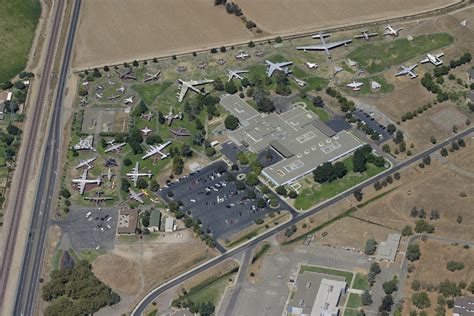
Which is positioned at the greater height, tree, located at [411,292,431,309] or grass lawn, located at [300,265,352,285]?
grass lawn, located at [300,265,352,285]

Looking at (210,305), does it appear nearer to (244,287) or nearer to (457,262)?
(244,287)

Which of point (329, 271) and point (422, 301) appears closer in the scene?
point (422, 301)

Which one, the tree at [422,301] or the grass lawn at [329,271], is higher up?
the grass lawn at [329,271]

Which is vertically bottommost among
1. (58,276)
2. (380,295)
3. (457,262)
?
(58,276)

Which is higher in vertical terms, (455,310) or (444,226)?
(444,226)

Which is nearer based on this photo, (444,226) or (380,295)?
(380,295)

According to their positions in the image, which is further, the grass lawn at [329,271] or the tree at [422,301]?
the grass lawn at [329,271]

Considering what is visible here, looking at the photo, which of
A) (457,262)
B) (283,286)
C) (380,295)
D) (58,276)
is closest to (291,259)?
(283,286)

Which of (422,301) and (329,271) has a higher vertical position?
(329,271)

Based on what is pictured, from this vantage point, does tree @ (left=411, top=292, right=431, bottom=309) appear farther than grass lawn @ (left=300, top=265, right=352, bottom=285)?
No

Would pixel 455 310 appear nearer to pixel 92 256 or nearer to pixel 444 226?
pixel 444 226
